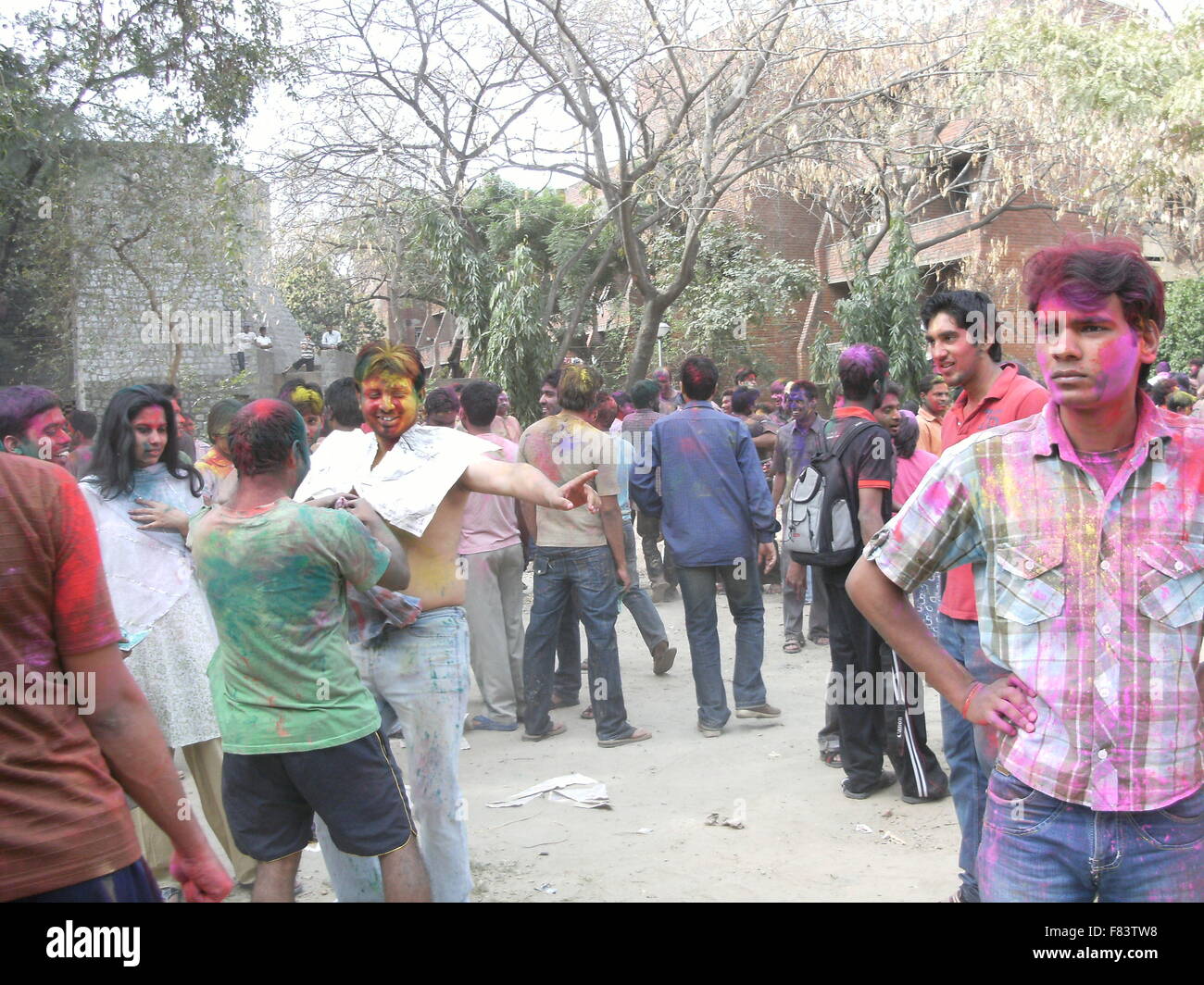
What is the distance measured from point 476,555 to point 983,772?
12.5 feet

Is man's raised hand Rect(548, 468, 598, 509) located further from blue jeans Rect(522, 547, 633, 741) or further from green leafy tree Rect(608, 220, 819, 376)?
green leafy tree Rect(608, 220, 819, 376)

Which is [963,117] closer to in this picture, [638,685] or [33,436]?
[638,685]

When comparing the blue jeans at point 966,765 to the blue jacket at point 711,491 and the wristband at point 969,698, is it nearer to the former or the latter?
the wristband at point 969,698

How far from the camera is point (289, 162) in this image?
1312 centimetres

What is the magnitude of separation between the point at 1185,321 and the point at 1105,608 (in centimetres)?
1987

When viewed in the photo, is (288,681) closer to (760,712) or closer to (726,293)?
(760,712)

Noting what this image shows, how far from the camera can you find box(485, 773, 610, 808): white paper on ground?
5375 millimetres

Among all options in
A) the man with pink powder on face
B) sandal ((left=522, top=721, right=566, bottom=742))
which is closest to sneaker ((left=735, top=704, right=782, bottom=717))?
sandal ((left=522, top=721, right=566, bottom=742))

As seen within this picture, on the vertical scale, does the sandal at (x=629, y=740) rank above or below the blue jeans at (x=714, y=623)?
below

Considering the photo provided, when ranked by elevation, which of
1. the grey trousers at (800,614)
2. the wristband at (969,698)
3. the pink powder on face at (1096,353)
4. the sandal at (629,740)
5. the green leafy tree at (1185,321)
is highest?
the green leafy tree at (1185,321)

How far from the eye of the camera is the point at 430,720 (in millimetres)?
3561

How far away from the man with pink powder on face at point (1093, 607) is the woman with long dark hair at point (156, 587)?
10.3ft

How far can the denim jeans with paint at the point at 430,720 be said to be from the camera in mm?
3555

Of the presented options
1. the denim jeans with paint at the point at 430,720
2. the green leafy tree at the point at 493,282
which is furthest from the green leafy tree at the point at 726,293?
the denim jeans with paint at the point at 430,720
